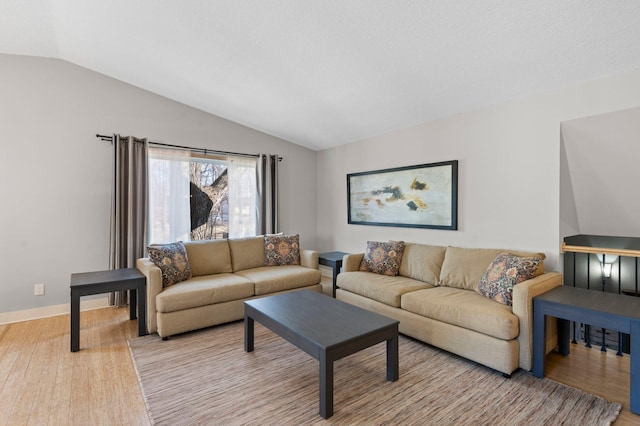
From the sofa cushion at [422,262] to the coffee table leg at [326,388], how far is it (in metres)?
1.87

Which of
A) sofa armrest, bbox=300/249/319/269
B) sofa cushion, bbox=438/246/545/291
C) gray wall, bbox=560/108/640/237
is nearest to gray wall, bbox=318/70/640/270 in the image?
gray wall, bbox=560/108/640/237

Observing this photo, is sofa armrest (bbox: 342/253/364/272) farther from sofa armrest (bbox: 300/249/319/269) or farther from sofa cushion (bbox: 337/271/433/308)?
sofa armrest (bbox: 300/249/319/269)

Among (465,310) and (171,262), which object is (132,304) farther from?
(465,310)

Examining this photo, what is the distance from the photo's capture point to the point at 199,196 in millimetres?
4594

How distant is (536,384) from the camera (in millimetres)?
2225

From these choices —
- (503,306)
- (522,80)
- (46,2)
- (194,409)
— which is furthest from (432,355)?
(46,2)

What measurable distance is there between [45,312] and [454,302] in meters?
4.31

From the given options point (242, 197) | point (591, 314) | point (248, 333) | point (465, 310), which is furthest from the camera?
point (242, 197)

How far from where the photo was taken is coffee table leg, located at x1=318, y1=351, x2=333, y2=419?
187 cm

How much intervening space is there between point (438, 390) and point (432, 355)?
1.75 ft

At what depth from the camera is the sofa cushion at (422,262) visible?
3410 millimetres

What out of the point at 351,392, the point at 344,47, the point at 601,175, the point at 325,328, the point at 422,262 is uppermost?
the point at 344,47

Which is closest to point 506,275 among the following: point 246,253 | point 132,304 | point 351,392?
point 351,392

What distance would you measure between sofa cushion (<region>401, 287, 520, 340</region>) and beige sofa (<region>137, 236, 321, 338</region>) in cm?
149
